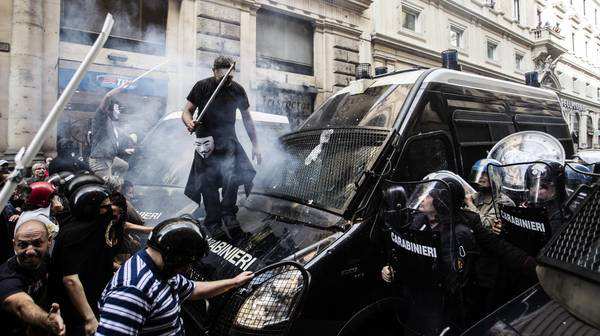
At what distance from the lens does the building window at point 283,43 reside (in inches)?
457

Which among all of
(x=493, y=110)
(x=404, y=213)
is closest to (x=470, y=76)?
(x=493, y=110)

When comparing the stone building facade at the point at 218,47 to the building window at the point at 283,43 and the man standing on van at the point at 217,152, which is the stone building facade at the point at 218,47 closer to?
the building window at the point at 283,43

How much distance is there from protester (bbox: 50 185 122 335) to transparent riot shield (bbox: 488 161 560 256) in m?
2.70

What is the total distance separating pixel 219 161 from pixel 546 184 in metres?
2.51

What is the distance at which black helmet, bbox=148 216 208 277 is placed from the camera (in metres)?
1.67

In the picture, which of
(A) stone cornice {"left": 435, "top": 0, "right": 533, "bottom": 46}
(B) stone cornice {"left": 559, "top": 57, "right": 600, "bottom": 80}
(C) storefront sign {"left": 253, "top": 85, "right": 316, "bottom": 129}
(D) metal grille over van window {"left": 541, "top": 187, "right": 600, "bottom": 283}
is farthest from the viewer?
(B) stone cornice {"left": 559, "top": 57, "right": 600, "bottom": 80}

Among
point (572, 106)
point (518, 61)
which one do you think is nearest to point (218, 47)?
point (518, 61)

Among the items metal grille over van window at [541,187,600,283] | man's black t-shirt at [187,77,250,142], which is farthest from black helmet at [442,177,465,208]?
man's black t-shirt at [187,77,250,142]

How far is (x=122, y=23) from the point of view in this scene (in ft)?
30.1

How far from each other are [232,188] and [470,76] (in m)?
2.63

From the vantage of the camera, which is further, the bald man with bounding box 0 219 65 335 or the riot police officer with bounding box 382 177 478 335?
the riot police officer with bounding box 382 177 478 335

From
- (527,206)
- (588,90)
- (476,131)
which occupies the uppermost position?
(588,90)

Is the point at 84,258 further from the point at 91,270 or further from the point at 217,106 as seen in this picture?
the point at 217,106

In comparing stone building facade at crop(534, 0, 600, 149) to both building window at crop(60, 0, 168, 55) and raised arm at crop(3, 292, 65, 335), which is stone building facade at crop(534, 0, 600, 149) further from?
raised arm at crop(3, 292, 65, 335)
